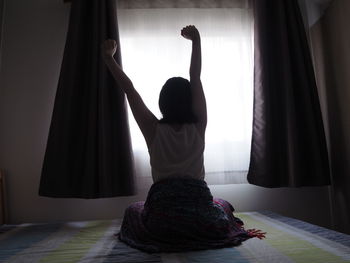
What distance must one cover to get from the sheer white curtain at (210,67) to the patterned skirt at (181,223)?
2.55 feet

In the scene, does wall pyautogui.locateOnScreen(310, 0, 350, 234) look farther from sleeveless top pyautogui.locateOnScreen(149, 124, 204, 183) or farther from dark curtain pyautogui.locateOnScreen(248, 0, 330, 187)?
sleeveless top pyautogui.locateOnScreen(149, 124, 204, 183)

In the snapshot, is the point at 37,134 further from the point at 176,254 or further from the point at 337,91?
the point at 337,91

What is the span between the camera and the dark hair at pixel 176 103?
125 centimetres

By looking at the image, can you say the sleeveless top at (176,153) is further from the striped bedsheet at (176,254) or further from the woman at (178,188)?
the striped bedsheet at (176,254)

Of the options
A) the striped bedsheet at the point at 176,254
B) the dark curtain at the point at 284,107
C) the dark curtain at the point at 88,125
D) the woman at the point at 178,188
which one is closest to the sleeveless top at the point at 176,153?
the woman at the point at 178,188

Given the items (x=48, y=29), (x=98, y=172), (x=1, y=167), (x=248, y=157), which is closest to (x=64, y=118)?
(x=98, y=172)

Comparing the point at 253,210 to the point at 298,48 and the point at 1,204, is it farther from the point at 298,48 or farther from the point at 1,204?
the point at 1,204

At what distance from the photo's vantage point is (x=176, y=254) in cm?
103

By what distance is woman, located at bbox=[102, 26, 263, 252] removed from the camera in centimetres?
110

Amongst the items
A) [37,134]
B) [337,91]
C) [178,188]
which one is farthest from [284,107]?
[37,134]

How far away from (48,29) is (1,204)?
1.14m

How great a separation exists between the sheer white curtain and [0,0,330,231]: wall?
211mm

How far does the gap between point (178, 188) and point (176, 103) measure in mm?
332

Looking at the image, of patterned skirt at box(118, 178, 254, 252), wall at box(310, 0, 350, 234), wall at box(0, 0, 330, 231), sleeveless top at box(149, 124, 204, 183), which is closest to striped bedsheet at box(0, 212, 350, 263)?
patterned skirt at box(118, 178, 254, 252)
